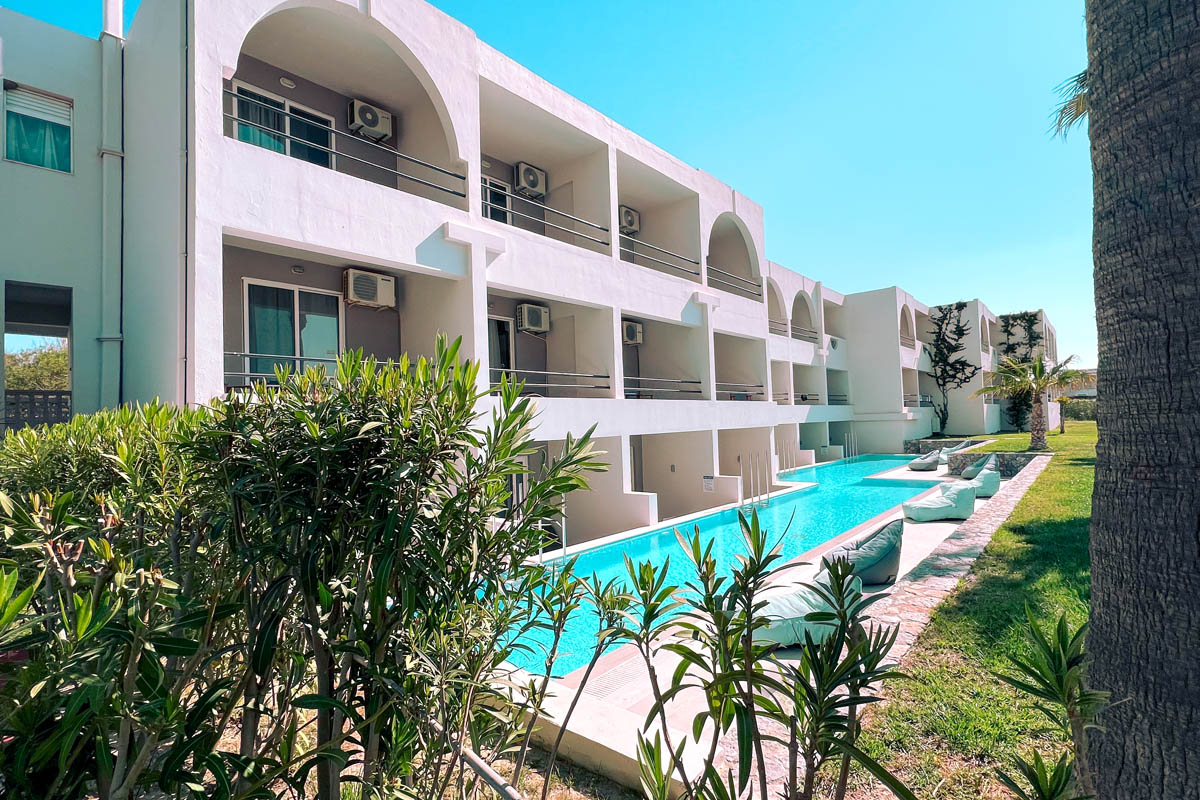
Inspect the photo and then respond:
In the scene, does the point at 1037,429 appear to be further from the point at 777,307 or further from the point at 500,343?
the point at 500,343

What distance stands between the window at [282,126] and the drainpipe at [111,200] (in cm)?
175

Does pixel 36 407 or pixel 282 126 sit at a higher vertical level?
pixel 282 126

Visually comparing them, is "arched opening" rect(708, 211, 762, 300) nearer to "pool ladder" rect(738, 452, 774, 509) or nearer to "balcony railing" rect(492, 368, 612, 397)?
"pool ladder" rect(738, 452, 774, 509)

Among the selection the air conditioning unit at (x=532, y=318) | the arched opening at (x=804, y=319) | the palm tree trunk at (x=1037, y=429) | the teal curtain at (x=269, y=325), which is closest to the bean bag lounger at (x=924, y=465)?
the palm tree trunk at (x=1037, y=429)

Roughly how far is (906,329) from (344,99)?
3107cm

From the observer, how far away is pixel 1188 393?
1.71 metres

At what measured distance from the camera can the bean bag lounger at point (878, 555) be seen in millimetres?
7195

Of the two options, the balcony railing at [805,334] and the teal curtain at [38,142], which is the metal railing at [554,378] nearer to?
the teal curtain at [38,142]

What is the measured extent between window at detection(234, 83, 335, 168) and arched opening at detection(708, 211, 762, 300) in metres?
11.7

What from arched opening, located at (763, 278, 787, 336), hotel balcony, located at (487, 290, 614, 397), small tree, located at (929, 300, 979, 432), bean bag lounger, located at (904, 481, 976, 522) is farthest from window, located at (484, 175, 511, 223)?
small tree, located at (929, 300, 979, 432)

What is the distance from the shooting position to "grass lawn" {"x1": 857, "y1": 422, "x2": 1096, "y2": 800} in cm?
338

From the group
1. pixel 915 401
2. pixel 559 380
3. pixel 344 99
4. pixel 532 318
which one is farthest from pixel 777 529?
pixel 915 401

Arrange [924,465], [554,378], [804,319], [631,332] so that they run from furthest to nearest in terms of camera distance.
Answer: [804,319] < [924,465] < [631,332] < [554,378]

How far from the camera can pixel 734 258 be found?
774 inches
